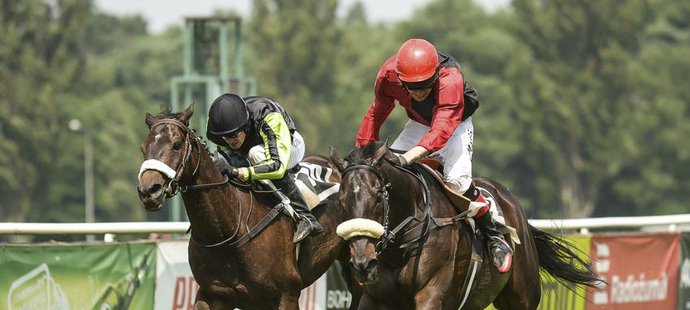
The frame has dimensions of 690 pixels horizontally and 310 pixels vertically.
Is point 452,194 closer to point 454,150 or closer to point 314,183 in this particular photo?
point 454,150

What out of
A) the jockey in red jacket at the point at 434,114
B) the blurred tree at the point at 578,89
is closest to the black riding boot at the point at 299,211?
the jockey in red jacket at the point at 434,114

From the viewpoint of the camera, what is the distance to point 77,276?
25.9 ft

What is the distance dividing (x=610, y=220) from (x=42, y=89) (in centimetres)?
3874

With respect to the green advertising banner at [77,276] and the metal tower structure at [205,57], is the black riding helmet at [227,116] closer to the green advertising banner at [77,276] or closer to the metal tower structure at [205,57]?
the green advertising banner at [77,276]

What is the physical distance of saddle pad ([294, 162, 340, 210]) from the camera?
7.69m

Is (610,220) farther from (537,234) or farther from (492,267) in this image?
(492,267)

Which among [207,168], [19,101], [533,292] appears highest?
[19,101]

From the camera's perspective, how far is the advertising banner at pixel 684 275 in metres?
11.0

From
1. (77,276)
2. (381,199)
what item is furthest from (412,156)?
(77,276)

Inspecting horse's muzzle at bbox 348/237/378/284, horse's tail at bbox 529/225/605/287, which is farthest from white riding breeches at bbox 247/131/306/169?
horse's tail at bbox 529/225/605/287

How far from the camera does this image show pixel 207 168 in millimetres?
7051

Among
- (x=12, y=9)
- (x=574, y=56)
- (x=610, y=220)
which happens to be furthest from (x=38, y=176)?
(x=610, y=220)

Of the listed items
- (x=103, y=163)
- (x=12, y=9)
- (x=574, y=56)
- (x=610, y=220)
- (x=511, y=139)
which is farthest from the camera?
(x=511, y=139)

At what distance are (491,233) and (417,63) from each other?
3.91 ft
